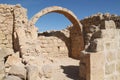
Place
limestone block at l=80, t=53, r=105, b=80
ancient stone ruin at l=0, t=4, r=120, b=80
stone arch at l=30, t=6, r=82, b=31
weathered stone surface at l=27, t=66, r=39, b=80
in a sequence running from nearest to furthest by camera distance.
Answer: weathered stone surface at l=27, t=66, r=39, b=80 < ancient stone ruin at l=0, t=4, r=120, b=80 < limestone block at l=80, t=53, r=105, b=80 < stone arch at l=30, t=6, r=82, b=31

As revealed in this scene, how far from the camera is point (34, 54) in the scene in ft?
23.5

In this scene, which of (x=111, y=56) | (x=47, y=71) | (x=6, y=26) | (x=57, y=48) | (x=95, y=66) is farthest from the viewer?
(x=57, y=48)

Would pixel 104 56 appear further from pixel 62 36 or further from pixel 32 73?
pixel 62 36

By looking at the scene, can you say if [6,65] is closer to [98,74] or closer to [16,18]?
[98,74]

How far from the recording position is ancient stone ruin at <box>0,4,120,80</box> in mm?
4958

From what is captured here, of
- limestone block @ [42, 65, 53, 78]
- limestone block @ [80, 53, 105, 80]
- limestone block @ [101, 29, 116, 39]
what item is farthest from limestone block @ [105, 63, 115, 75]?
limestone block @ [42, 65, 53, 78]

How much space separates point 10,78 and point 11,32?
4704mm

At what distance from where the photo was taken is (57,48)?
13.0 m

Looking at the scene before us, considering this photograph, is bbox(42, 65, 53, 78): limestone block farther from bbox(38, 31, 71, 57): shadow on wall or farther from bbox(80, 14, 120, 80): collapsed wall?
bbox(38, 31, 71, 57): shadow on wall

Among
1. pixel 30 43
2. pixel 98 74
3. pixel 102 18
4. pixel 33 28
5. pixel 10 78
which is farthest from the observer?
pixel 102 18

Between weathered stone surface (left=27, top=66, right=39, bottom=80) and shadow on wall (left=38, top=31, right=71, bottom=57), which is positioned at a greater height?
shadow on wall (left=38, top=31, right=71, bottom=57)

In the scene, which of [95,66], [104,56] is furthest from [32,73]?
[104,56]

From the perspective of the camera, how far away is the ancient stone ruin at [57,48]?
16.3 feet

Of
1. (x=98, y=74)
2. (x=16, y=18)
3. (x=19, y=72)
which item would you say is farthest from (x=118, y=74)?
(x=16, y=18)
